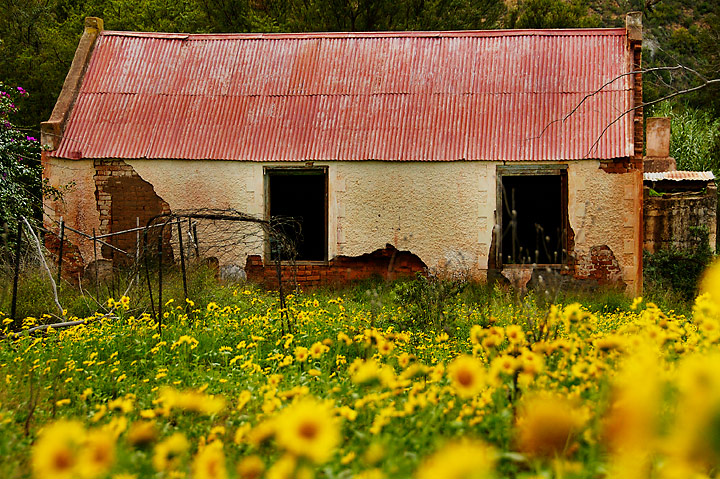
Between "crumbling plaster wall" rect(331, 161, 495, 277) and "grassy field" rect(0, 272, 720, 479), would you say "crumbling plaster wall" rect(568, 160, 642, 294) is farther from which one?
"grassy field" rect(0, 272, 720, 479)

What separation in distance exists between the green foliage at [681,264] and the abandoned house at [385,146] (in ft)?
4.68

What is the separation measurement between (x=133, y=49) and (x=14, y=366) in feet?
32.4

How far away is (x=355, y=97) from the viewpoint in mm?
13625

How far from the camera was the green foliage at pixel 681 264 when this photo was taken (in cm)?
1366

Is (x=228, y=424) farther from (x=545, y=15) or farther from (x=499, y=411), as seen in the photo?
(x=545, y=15)

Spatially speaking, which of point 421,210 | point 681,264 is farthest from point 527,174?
point 681,264

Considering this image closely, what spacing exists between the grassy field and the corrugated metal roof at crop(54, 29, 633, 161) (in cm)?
540

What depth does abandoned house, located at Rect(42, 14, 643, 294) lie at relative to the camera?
12484 mm

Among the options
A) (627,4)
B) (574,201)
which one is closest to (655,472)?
(574,201)

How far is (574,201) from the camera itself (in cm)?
1245

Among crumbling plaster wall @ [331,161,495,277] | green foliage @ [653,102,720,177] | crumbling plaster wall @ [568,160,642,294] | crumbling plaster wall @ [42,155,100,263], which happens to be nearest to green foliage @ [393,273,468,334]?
crumbling plaster wall @ [331,161,495,277]

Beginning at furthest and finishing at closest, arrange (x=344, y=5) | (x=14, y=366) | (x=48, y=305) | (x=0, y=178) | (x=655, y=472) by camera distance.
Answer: (x=344, y=5) → (x=0, y=178) → (x=48, y=305) → (x=14, y=366) → (x=655, y=472)

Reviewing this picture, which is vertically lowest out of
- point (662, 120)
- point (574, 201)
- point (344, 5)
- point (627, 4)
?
point (574, 201)

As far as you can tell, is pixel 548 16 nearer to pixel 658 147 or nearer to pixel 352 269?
pixel 658 147
